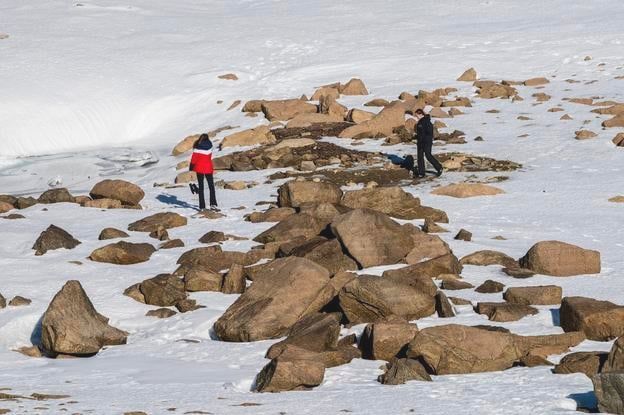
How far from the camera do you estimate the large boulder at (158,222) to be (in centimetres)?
1702

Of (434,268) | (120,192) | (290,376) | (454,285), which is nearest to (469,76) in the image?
(120,192)

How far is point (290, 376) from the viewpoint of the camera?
27.8 feet

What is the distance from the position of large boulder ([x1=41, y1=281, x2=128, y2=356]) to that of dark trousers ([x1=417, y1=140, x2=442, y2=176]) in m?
11.6

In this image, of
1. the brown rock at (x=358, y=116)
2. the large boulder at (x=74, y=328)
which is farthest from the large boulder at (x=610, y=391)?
the brown rock at (x=358, y=116)

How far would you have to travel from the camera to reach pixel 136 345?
1109 cm

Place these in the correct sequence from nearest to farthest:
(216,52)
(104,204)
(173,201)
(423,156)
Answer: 1. (104,204)
2. (173,201)
3. (423,156)
4. (216,52)

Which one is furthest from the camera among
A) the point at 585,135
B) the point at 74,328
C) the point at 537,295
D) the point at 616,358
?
the point at 585,135

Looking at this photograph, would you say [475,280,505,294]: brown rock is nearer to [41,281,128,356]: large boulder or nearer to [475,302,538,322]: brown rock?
[475,302,538,322]: brown rock

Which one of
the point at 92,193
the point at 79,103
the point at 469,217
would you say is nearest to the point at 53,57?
the point at 79,103

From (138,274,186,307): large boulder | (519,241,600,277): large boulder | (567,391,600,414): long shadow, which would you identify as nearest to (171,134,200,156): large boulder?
(138,274,186,307): large boulder

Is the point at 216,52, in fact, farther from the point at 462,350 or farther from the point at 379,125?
the point at 462,350

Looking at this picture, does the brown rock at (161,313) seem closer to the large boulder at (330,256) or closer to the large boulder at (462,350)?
the large boulder at (330,256)

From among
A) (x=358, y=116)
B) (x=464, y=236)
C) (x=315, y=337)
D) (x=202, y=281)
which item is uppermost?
(x=315, y=337)

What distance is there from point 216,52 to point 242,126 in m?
12.3
